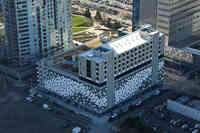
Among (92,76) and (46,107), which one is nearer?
(92,76)

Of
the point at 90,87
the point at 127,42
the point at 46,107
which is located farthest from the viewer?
the point at 127,42

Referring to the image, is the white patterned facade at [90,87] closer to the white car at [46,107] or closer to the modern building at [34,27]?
the white car at [46,107]

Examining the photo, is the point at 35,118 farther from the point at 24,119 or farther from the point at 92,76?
the point at 92,76

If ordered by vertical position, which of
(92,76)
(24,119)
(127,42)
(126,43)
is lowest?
(24,119)

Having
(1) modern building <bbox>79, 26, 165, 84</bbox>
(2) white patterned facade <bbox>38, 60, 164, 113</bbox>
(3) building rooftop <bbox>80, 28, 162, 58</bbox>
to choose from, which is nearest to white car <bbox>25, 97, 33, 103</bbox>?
(2) white patterned facade <bbox>38, 60, 164, 113</bbox>

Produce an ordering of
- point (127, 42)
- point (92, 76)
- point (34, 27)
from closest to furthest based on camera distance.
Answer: point (92, 76) < point (127, 42) < point (34, 27)

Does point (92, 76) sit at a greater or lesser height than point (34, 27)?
lesser

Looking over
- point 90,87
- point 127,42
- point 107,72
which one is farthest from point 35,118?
point 127,42

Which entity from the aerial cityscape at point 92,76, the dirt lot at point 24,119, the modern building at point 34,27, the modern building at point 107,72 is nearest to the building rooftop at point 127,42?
the modern building at point 107,72
